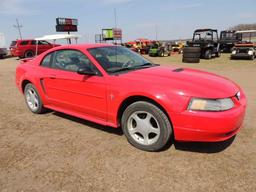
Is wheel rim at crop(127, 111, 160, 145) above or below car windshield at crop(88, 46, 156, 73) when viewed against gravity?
below

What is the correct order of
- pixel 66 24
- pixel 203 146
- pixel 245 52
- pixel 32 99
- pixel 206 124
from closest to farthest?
pixel 206 124, pixel 203 146, pixel 32 99, pixel 245 52, pixel 66 24

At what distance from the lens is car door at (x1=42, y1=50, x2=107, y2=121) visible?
3795 millimetres

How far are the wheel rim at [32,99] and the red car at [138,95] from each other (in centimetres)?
35

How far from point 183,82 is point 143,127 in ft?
2.72

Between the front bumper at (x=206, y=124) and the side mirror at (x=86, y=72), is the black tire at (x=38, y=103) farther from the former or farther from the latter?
the front bumper at (x=206, y=124)

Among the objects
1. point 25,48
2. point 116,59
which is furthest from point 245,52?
point 25,48

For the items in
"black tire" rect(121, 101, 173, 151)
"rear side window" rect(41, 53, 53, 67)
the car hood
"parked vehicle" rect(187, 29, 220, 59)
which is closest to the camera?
the car hood

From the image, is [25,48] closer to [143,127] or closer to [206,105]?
[143,127]

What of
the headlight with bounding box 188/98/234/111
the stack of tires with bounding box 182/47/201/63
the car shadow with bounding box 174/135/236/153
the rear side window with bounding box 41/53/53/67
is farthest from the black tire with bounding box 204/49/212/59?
the headlight with bounding box 188/98/234/111

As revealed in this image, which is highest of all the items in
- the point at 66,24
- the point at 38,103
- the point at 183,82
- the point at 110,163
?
the point at 66,24

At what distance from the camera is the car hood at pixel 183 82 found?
309 centimetres

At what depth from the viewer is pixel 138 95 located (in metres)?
3.36

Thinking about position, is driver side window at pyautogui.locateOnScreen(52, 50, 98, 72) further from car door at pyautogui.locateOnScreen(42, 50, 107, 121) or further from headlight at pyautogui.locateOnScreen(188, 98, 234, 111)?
headlight at pyautogui.locateOnScreen(188, 98, 234, 111)

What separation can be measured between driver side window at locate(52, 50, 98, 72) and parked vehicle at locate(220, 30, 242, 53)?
2198cm
